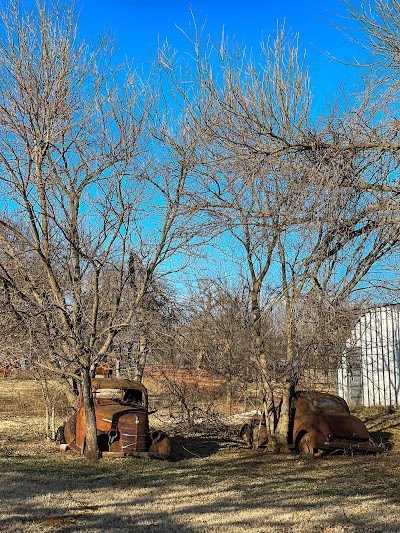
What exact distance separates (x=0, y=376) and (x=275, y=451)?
6772 mm

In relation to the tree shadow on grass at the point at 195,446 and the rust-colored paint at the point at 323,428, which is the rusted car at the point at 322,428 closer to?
the rust-colored paint at the point at 323,428

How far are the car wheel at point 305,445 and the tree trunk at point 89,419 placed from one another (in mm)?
4337

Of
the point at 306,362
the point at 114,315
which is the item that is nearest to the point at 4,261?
the point at 114,315

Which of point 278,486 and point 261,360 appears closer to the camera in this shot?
point 278,486

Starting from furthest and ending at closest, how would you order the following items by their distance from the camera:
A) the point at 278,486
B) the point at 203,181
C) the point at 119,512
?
the point at 203,181 → the point at 278,486 → the point at 119,512

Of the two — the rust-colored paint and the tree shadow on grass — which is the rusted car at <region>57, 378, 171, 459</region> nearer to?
the tree shadow on grass

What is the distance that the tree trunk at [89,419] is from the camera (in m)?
12.6

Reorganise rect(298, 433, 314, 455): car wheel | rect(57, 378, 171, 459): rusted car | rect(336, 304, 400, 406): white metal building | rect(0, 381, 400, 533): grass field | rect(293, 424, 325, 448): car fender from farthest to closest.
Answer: rect(336, 304, 400, 406): white metal building → rect(298, 433, 314, 455): car wheel → rect(293, 424, 325, 448): car fender → rect(57, 378, 171, 459): rusted car → rect(0, 381, 400, 533): grass field

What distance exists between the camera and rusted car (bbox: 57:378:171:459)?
12906 mm

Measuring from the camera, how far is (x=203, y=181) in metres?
11.6

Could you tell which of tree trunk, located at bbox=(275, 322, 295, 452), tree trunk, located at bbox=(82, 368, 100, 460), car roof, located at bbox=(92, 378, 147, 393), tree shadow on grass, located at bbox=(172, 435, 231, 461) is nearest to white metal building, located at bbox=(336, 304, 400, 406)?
tree shadow on grass, located at bbox=(172, 435, 231, 461)

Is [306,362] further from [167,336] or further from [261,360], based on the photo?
[167,336]

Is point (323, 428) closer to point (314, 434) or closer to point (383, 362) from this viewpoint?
point (314, 434)

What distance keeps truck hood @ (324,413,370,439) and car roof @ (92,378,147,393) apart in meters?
3.98
